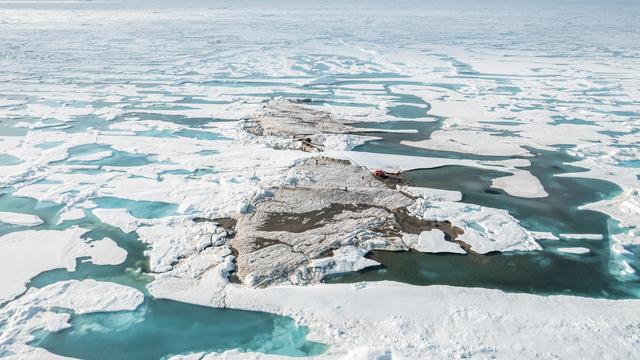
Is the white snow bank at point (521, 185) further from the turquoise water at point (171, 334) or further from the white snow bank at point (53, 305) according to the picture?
the white snow bank at point (53, 305)

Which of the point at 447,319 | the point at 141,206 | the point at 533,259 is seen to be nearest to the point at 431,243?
the point at 533,259

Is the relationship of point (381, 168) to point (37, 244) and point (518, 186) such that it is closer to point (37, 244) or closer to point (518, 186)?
point (518, 186)

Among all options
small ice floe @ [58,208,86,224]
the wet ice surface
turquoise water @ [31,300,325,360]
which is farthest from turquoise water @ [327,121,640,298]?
small ice floe @ [58,208,86,224]

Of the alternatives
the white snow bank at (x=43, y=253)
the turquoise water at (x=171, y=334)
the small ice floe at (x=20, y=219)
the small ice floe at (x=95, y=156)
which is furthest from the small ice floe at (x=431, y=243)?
the small ice floe at (x=95, y=156)

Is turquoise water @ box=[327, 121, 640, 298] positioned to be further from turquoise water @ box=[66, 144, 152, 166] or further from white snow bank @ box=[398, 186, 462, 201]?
turquoise water @ box=[66, 144, 152, 166]

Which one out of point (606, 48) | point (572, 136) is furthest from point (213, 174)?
point (606, 48)
